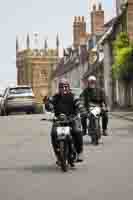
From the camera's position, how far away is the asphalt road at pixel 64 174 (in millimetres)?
10648

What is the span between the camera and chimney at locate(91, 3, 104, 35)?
100812mm

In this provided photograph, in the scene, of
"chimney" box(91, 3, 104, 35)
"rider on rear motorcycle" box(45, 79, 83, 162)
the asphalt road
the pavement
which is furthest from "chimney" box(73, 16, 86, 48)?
"rider on rear motorcycle" box(45, 79, 83, 162)

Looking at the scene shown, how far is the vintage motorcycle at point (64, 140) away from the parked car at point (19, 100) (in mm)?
29648

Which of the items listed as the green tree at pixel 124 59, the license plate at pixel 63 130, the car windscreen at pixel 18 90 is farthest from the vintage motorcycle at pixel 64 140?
the green tree at pixel 124 59

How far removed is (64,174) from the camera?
13.3 m

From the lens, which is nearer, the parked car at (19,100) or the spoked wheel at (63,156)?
the spoked wheel at (63,156)

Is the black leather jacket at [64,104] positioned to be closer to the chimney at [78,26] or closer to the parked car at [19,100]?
the parked car at [19,100]

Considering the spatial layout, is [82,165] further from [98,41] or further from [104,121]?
[98,41]

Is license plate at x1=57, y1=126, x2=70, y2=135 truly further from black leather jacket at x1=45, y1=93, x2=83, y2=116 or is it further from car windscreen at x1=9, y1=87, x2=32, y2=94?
car windscreen at x1=9, y1=87, x2=32, y2=94

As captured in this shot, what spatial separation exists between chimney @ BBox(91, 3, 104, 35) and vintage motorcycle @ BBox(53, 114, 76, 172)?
86.6m

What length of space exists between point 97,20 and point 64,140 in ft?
292

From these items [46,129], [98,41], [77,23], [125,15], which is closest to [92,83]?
[46,129]

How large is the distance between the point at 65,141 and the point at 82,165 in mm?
1452

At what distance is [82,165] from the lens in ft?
49.2
